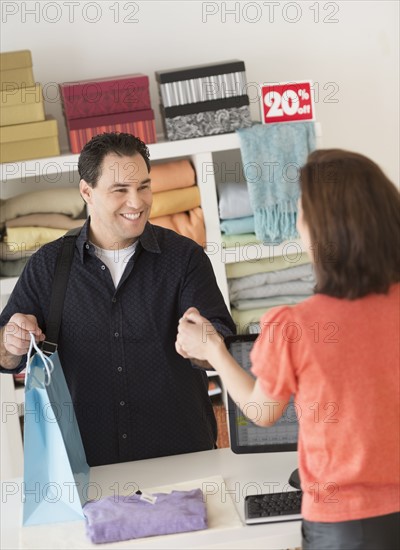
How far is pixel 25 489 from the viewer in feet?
6.63

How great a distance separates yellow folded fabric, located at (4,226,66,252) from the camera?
3.30 metres

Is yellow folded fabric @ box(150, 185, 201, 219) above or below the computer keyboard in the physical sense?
above

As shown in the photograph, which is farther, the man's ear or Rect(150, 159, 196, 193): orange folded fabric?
Rect(150, 159, 196, 193): orange folded fabric

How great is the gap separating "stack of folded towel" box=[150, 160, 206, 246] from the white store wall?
353 mm

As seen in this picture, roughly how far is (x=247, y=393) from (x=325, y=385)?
0.61ft

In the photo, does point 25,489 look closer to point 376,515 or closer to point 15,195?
point 376,515

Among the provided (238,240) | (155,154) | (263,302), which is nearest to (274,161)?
(238,240)

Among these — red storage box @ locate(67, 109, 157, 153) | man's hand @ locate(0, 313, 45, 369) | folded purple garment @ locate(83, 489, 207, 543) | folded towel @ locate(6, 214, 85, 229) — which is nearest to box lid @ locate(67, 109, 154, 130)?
red storage box @ locate(67, 109, 157, 153)

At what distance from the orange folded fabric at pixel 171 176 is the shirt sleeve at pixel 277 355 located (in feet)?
5.81

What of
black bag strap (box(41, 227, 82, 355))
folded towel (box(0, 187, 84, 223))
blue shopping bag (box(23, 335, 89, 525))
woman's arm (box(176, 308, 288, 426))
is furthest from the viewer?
folded towel (box(0, 187, 84, 223))

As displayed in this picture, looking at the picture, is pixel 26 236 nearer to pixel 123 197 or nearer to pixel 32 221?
pixel 32 221

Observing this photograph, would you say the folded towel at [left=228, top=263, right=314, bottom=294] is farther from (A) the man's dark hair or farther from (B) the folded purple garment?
(B) the folded purple garment

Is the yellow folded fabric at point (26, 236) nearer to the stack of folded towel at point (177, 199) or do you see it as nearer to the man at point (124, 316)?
the stack of folded towel at point (177, 199)

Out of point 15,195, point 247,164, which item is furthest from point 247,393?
point 15,195
